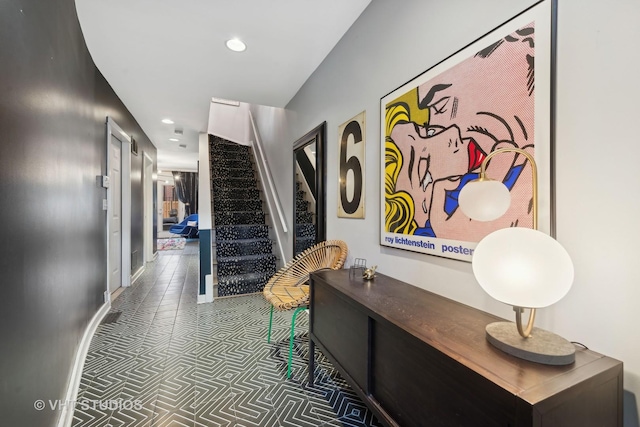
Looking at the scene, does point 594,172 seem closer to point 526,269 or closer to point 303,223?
point 526,269

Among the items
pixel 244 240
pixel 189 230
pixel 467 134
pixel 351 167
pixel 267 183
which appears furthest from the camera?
pixel 189 230

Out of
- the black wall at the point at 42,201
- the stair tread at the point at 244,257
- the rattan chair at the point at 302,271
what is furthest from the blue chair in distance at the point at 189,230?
the rattan chair at the point at 302,271

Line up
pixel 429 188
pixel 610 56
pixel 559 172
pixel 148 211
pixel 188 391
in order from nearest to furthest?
pixel 610 56 < pixel 559 172 < pixel 429 188 < pixel 188 391 < pixel 148 211

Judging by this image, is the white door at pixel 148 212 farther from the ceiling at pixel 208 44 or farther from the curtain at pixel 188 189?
the curtain at pixel 188 189

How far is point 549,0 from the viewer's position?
967 millimetres

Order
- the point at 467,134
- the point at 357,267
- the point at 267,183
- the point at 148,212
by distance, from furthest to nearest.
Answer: the point at 148,212
the point at 267,183
the point at 357,267
the point at 467,134

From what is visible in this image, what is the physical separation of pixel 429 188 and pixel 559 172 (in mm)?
552

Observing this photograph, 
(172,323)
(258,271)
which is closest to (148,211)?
(258,271)

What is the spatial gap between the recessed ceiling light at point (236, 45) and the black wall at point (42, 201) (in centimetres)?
108

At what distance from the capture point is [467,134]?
1251 millimetres

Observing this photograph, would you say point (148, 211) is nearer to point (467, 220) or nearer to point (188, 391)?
point (188, 391)

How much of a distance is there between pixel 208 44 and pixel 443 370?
9.47ft

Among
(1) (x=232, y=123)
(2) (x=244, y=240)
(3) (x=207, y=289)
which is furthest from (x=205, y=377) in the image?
(1) (x=232, y=123)

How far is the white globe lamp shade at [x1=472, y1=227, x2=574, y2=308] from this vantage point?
761 mm
